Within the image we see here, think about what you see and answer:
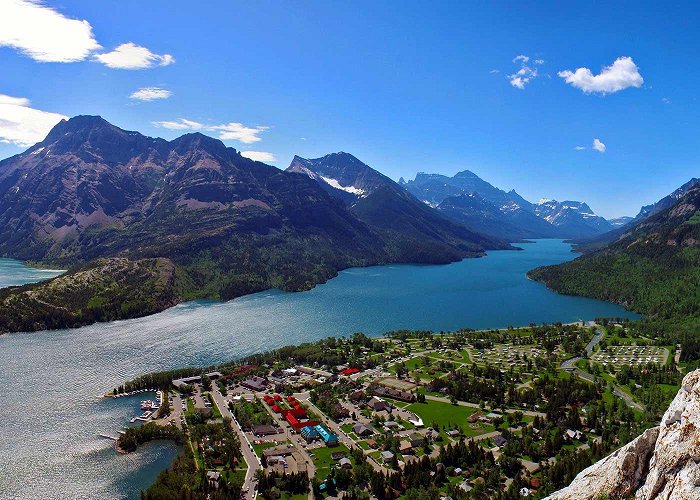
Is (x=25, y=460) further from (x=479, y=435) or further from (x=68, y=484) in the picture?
(x=479, y=435)

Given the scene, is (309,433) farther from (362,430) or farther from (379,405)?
(379,405)

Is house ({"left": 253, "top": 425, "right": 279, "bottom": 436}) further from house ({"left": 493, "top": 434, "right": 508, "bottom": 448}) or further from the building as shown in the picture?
house ({"left": 493, "top": 434, "right": 508, "bottom": 448})

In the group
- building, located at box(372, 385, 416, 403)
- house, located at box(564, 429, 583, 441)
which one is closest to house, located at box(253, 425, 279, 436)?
building, located at box(372, 385, 416, 403)

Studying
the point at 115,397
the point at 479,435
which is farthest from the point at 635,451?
the point at 115,397

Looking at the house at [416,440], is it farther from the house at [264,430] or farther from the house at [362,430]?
the house at [264,430]

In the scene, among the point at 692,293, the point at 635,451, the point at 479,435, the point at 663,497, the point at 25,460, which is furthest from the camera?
the point at 692,293

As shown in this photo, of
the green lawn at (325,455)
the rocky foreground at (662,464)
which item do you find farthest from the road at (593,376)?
the rocky foreground at (662,464)

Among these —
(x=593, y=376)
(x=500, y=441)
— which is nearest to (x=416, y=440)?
(x=500, y=441)
